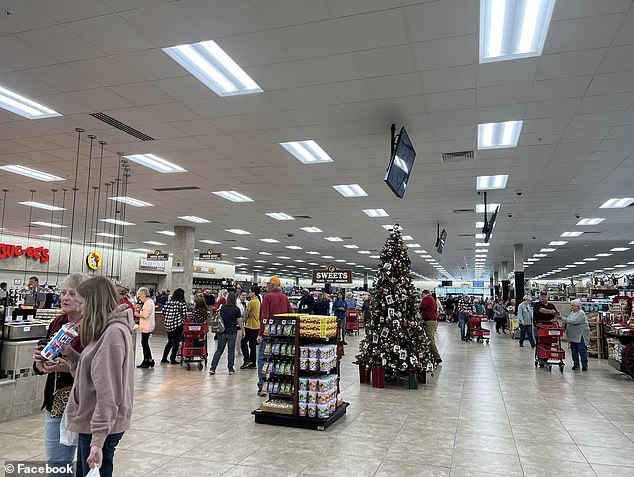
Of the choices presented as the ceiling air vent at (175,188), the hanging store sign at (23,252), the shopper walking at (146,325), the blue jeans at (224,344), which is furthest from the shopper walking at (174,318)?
the hanging store sign at (23,252)

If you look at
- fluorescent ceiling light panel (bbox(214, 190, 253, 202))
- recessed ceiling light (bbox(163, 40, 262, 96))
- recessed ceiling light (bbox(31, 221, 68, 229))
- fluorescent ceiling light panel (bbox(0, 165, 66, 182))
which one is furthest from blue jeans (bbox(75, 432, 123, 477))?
recessed ceiling light (bbox(31, 221, 68, 229))

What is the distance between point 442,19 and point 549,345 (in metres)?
8.12

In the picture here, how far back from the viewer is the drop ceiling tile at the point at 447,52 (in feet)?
15.5

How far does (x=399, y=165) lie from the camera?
259 inches

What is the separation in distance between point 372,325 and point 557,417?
9.99ft

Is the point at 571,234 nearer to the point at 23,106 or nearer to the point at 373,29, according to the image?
the point at 373,29

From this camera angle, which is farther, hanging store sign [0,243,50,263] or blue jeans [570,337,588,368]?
hanging store sign [0,243,50,263]

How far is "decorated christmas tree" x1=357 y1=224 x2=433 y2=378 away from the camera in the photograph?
7590 millimetres

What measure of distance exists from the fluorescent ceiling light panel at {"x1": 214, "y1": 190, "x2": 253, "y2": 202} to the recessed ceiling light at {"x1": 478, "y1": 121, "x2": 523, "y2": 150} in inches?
251

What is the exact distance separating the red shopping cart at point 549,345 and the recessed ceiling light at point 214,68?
8012 millimetres

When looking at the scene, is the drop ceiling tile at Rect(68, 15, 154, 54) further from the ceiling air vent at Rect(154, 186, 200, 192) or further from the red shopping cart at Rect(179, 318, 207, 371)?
the ceiling air vent at Rect(154, 186, 200, 192)

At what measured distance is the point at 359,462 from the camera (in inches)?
162

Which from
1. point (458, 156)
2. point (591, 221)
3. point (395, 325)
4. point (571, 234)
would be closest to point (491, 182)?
point (458, 156)

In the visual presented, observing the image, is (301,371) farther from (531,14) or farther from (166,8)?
(531,14)
